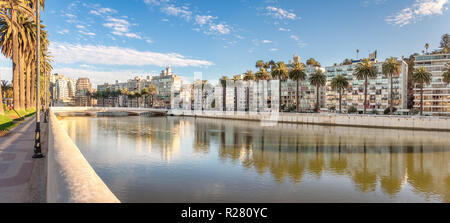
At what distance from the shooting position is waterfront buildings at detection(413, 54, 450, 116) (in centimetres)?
10881

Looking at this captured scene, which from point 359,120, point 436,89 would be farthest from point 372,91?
point 359,120

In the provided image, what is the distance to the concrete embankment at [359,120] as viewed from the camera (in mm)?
60031

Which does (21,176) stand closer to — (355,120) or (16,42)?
(16,42)

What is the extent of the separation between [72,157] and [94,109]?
383 feet

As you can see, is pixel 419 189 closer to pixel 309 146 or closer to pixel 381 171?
pixel 381 171

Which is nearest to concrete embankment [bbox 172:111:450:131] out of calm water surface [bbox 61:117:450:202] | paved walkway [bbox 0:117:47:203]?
calm water surface [bbox 61:117:450:202]

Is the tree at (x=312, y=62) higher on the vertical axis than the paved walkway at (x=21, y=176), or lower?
higher

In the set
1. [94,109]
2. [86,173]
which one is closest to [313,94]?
[94,109]

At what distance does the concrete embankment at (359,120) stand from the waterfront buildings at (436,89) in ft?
186

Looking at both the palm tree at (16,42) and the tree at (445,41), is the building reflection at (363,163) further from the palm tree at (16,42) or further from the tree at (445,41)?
the tree at (445,41)

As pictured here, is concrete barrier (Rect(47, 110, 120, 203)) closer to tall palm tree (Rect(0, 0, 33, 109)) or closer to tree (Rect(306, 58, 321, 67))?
tall palm tree (Rect(0, 0, 33, 109))

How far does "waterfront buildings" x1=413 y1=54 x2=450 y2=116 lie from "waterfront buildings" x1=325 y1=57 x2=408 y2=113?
5801 millimetres

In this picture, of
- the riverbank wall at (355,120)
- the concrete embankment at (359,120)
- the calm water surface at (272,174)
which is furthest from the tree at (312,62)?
the calm water surface at (272,174)

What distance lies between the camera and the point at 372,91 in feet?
424
